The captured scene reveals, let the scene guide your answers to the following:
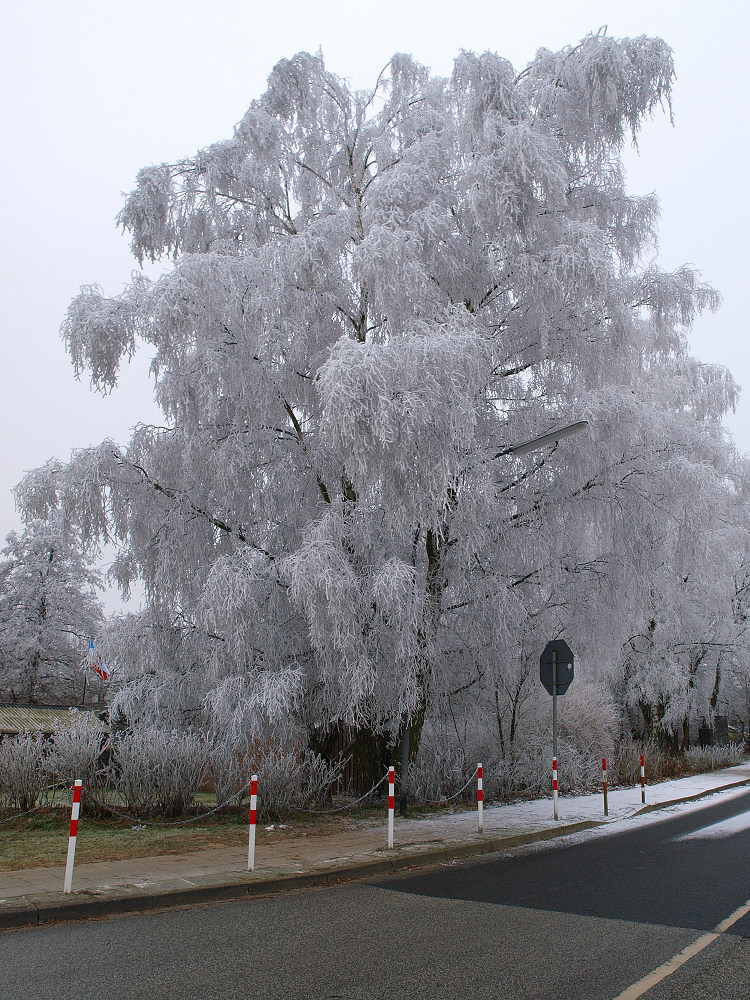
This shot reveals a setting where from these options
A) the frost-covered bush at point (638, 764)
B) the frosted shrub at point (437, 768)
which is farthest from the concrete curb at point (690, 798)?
the frosted shrub at point (437, 768)

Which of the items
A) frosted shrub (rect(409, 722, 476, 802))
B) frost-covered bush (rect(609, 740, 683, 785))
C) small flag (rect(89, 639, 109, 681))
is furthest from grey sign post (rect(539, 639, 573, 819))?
small flag (rect(89, 639, 109, 681))

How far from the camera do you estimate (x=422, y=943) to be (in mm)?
5902

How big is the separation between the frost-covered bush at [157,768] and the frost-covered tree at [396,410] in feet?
2.42

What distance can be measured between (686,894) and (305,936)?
3851mm

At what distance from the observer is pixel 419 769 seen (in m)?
15.0

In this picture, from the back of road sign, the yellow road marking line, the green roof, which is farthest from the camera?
the green roof

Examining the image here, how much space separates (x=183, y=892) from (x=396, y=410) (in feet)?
19.6

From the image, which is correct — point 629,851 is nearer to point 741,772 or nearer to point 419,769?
point 419,769

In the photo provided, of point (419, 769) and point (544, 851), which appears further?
point (419, 769)

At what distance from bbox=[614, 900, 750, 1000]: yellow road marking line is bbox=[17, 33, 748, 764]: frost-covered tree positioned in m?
5.52

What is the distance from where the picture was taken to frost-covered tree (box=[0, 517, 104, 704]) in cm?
4069

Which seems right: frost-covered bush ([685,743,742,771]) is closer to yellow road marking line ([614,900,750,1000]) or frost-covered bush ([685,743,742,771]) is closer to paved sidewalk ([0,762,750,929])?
paved sidewalk ([0,762,750,929])

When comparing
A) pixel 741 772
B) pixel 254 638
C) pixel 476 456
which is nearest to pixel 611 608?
pixel 476 456

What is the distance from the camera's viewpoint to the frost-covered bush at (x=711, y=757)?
2562 cm
